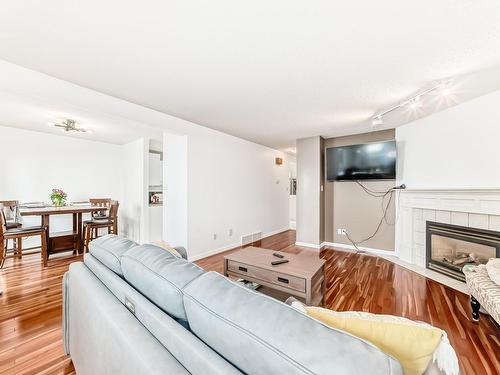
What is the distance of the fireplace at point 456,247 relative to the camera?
2566 mm

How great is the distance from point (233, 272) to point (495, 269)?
90.2 inches

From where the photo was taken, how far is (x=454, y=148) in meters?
2.91

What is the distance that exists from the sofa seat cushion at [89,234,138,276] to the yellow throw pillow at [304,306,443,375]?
1121mm

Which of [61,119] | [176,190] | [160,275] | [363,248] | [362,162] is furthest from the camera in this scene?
[363,248]

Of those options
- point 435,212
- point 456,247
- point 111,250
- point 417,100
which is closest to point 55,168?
point 111,250

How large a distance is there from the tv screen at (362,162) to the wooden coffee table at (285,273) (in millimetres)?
2359

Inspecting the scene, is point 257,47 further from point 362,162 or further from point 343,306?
point 362,162

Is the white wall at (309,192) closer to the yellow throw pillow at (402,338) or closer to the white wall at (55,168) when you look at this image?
the yellow throw pillow at (402,338)

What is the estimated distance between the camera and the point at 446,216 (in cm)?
301

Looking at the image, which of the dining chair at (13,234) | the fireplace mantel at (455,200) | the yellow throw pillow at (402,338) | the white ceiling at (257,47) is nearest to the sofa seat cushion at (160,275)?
the yellow throw pillow at (402,338)

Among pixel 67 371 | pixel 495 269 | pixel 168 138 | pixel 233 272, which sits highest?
pixel 168 138

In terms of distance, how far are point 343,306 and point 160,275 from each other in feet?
6.52

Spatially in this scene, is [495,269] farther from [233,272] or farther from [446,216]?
[233,272]

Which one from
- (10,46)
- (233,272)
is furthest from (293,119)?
(10,46)
